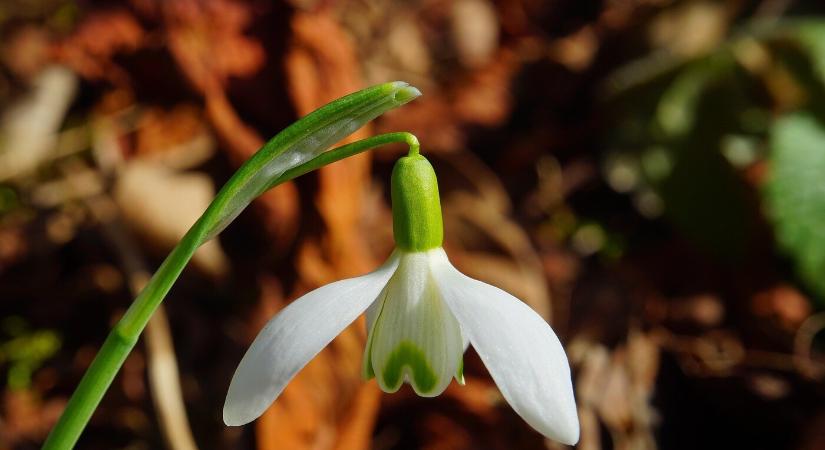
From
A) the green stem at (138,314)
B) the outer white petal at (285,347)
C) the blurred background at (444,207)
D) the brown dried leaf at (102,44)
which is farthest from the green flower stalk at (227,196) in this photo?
the brown dried leaf at (102,44)

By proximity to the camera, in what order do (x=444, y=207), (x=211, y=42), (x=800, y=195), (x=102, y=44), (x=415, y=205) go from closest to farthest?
(x=415, y=205) → (x=800, y=195) → (x=444, y=207) → (x=211, y=42) → (x=102, y=44)

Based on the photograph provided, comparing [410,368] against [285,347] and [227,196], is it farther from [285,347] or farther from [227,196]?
[227,196]

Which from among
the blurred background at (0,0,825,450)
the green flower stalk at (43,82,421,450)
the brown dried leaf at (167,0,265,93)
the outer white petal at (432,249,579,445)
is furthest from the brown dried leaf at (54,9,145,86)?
the outer white petal at (432,249,579,445)

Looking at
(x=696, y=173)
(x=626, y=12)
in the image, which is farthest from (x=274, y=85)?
(x=626, y=12)

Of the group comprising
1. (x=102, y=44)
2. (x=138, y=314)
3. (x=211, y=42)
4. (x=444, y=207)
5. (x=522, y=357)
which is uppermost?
(x=102, y=44)

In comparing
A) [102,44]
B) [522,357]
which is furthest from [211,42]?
[522,357]

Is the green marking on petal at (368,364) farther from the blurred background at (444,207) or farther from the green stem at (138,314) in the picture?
the blurred background at (444,207)

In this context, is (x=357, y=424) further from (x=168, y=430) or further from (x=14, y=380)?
(x=14, y=380)
